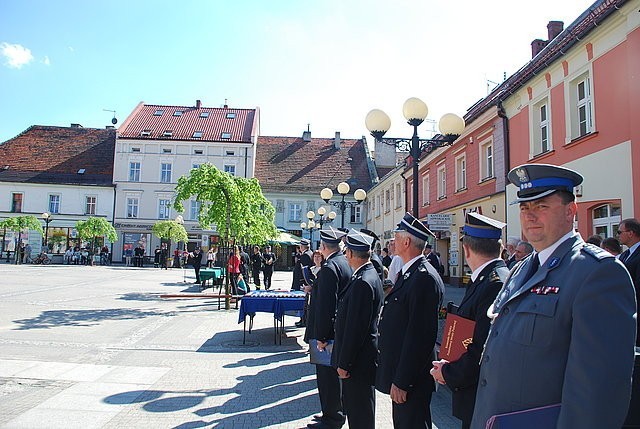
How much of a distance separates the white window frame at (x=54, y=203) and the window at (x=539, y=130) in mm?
44180

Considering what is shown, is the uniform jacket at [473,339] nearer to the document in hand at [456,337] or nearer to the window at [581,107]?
the document in hand at [456,337]

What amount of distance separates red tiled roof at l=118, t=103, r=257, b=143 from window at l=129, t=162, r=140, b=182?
8.50ft

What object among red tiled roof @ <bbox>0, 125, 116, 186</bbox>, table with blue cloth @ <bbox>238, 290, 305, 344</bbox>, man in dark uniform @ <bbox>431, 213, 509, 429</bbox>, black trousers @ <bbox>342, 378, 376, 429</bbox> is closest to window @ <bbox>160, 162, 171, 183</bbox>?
red tiled roof @ <bbox>0, 125, 116, 186</bbox>

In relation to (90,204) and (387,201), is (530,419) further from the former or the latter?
(90,204)

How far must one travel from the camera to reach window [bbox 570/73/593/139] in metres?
11.1

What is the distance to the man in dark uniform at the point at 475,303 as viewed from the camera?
2.62 metres

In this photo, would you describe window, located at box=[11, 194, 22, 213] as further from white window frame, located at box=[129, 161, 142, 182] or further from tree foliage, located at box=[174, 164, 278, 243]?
tree foliage, located at box=[174, 164, 278, 243]

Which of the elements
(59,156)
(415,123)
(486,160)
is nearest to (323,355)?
(415,123)

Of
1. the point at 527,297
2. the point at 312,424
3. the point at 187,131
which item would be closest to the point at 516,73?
the point at 312,424

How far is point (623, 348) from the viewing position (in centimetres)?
171

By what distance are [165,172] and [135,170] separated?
2875 millimetres

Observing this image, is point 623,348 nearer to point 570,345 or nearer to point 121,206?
point 570,345

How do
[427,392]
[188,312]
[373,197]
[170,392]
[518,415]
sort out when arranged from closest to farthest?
1. [518,415]
2. [427,392]
3. [170,392]
4. [188,312]
5. [373,197]

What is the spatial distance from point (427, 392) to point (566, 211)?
1.77 m
